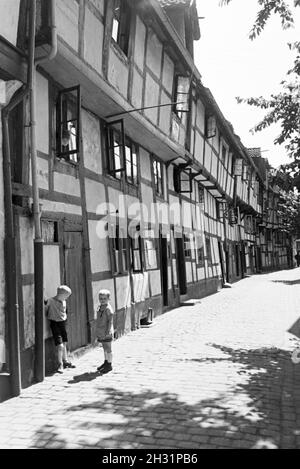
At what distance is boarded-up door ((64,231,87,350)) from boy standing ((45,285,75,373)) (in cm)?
67

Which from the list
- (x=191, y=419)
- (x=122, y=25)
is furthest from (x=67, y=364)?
(x=122, y=25)

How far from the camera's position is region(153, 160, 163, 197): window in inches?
526

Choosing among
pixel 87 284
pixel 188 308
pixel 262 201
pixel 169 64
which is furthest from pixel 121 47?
pixel 262 201

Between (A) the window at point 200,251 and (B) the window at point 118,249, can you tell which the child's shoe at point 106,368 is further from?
(A) the window at point 200,251

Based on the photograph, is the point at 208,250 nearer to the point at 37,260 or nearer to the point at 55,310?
the point at 55,310

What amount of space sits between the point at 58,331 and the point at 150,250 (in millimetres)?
5744

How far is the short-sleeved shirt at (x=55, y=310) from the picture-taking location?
22.2 ft

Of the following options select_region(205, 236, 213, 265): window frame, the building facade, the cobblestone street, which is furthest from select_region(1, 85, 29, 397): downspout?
select_region(205, 236, 213, 265): window frame

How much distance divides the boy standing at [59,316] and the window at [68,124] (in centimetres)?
224

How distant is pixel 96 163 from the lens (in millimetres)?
9148

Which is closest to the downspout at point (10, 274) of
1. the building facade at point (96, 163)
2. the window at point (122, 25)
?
the building facade at point (96, 163)

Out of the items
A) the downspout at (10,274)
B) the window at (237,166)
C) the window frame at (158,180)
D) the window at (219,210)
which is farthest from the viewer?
the window at (237,166)

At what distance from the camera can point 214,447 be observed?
4102mm

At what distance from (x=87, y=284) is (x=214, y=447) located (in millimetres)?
4603
